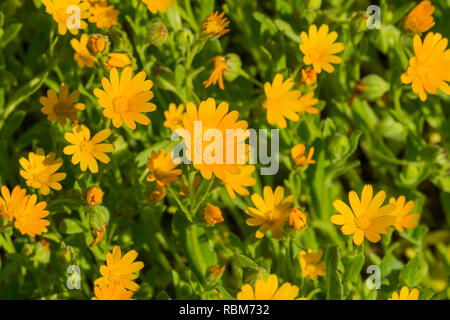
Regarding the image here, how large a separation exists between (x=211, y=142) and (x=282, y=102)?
0.36 metres

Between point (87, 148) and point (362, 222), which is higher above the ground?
point (87, 148)

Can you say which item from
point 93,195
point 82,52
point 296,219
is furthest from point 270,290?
point 82,52

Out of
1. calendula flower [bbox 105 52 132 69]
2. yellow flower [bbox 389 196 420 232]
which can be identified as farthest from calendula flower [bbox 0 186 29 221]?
yellow flower [bbox 389 196 420 232]

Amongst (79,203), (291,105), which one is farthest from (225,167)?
(79,203)

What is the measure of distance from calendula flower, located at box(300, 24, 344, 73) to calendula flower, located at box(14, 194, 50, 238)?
857 mm

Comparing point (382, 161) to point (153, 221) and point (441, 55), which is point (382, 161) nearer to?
point (441, 55)

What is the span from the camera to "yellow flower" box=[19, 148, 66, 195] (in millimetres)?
1630

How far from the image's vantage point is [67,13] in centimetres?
177

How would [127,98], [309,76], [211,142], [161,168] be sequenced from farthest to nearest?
1. [309,76]
2. [161,168]
3. [127,98]
4. [211,142]

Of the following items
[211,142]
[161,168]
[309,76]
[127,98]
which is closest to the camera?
[211,142]

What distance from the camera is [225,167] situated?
149 cm

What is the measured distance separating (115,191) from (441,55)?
3.46ft

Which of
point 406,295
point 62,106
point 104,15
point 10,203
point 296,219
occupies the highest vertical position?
point 104,15

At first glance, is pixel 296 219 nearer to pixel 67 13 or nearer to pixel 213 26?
pixel 213 26
